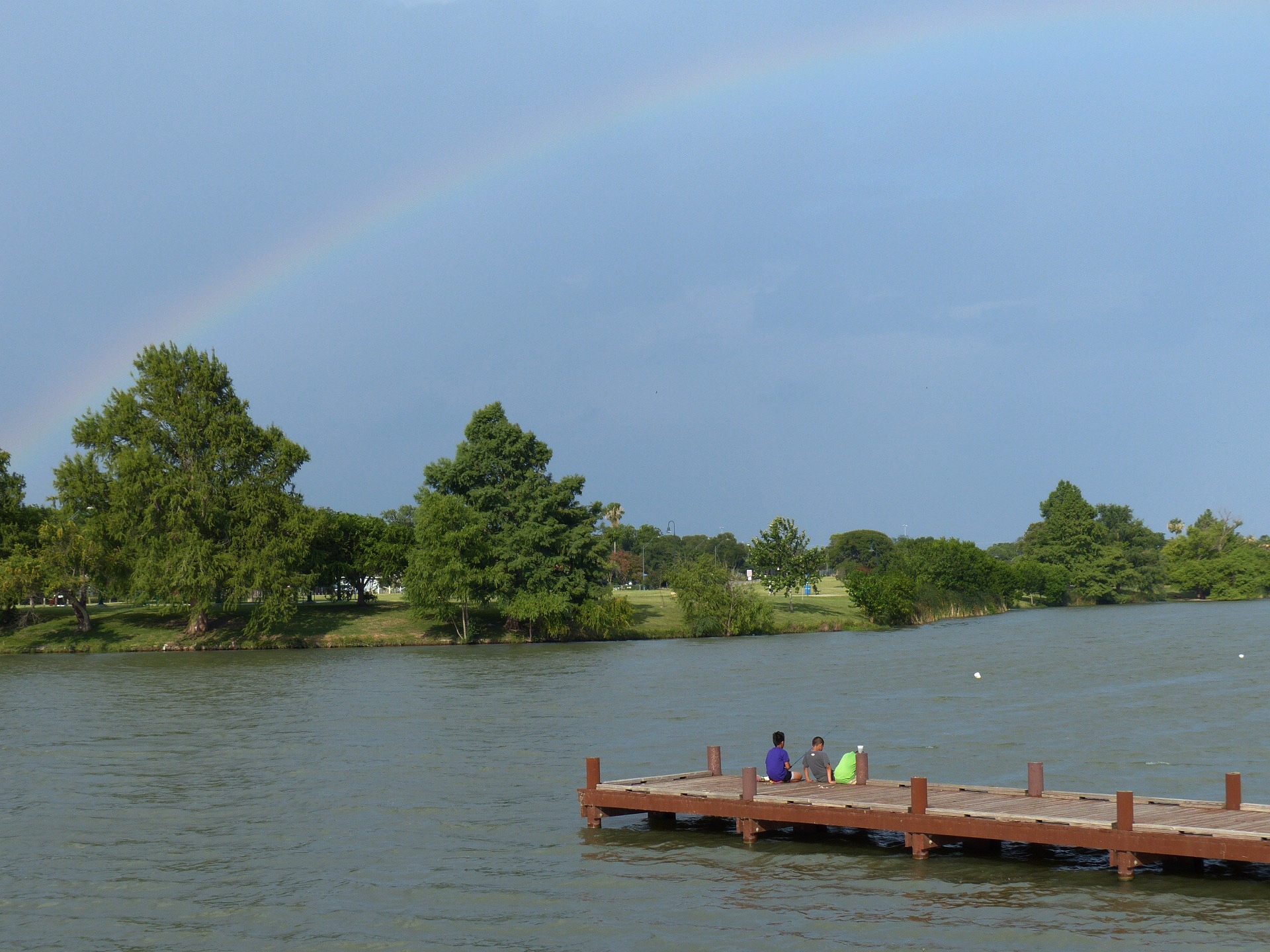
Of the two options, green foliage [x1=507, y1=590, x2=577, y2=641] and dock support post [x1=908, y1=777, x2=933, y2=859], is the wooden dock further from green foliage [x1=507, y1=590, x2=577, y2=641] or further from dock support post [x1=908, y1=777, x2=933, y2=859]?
green foliage [x1=507, y1=590, x2=577, y2=641]

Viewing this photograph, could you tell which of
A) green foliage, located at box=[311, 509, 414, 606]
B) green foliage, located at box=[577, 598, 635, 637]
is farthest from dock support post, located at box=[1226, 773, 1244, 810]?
green foliage, located at box=[311, 509, 414, 606]

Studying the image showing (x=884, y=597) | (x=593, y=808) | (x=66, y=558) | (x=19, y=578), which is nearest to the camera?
(x=593, y=808)

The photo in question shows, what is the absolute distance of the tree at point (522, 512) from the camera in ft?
357

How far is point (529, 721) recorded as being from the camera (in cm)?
5038

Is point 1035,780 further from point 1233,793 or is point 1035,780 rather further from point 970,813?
point 1233,793

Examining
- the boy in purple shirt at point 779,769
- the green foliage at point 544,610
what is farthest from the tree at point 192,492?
the boy in purple shirt at point 779,769

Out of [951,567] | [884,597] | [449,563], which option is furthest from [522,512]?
[951,567]

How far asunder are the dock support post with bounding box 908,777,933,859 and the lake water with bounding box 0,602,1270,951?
1.27 feet

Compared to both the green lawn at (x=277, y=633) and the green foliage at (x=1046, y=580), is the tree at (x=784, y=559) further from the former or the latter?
the green foliage at (x=1046, y=580)

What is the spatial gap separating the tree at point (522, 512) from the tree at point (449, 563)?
42.4 inches

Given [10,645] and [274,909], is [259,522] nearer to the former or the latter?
[10,645]

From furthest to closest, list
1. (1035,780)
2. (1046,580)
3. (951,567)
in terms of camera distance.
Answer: (1046,580) < (951,567) < (1035,780)

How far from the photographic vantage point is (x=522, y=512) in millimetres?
112438

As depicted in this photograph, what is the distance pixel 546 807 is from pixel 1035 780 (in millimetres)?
12524
